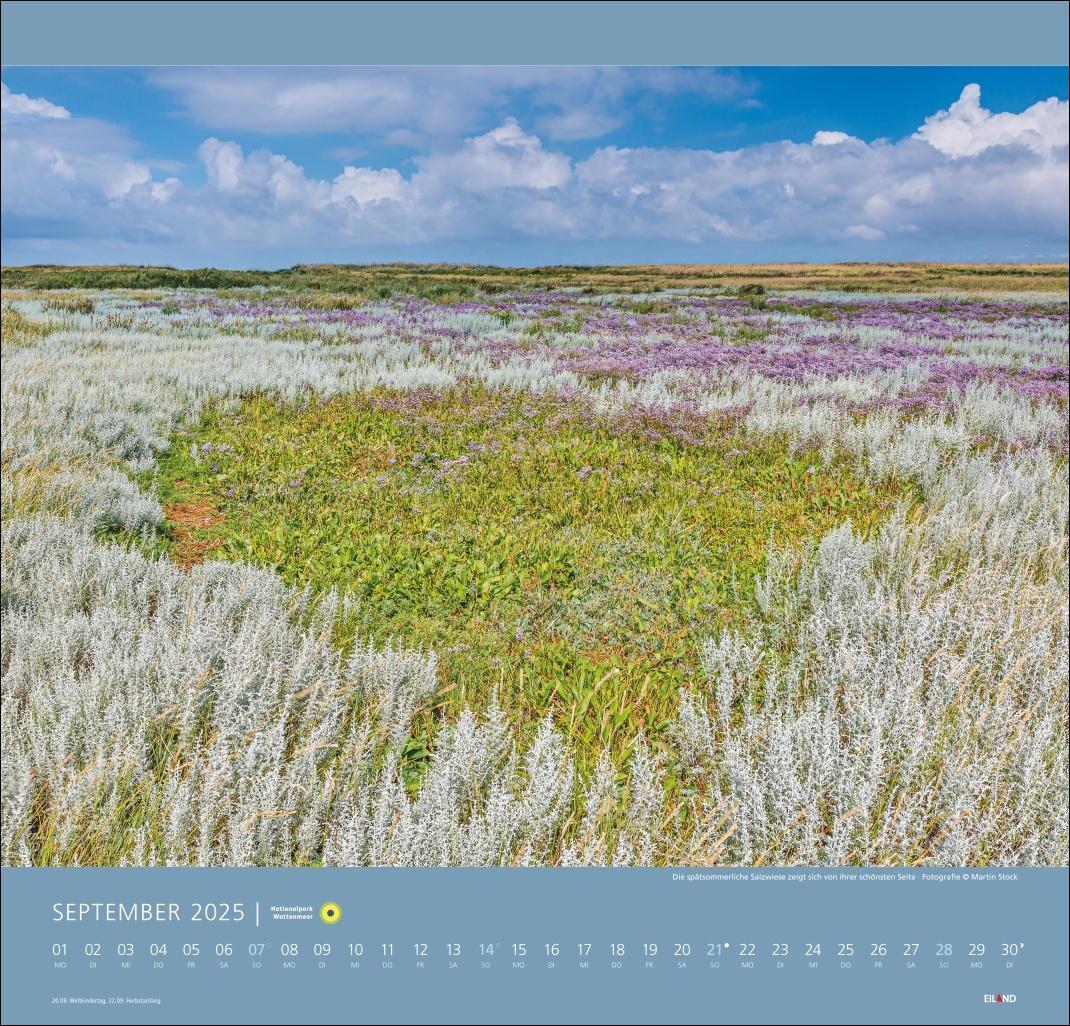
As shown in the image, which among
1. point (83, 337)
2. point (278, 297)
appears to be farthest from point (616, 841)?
point (278, 297)

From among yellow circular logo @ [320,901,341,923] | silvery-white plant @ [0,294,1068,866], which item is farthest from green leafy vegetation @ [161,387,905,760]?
yellow circular logo @ [320,901,341,923]

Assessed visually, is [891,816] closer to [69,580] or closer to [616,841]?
[616,841]

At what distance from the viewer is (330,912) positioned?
5.52 ft

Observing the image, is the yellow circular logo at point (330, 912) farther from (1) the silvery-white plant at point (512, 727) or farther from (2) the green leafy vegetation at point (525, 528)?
(2) the green leafy vegetation at point (525, 528)

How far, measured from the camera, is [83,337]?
15930mm

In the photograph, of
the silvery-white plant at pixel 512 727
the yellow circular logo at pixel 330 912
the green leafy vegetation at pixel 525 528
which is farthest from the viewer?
the green leafy vegetation at pixel 525 528

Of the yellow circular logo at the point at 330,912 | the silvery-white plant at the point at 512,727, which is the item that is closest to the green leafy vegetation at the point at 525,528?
the silvery-white plant at the point at 512,727

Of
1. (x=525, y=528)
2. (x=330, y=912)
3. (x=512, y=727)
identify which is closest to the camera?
(x=330, y=912)

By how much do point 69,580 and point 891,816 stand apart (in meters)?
4.48

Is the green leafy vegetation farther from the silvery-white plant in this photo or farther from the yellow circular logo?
the yellow circular logo

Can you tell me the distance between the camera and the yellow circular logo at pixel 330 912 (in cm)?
167

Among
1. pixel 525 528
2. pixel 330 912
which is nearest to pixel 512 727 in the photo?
pixel 330 912

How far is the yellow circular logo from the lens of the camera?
5.49ft

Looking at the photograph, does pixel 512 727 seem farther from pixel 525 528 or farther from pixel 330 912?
pixel 525 528
